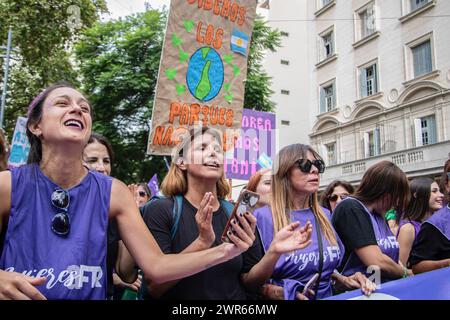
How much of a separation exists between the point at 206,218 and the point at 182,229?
0.39m

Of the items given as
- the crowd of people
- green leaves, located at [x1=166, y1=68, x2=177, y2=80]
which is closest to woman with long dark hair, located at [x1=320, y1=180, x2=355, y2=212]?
the crowd of people

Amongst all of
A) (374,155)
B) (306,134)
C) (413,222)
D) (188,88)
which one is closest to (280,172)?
(188,88)

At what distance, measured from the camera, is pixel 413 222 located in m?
3.77

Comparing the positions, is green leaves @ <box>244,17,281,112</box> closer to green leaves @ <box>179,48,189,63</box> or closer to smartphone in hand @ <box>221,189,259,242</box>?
green leaves @ <box>179,48,189,63</box>

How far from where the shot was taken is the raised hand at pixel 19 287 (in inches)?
50.1

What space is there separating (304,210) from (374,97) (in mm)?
13155

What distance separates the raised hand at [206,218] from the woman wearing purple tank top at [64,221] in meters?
0.14

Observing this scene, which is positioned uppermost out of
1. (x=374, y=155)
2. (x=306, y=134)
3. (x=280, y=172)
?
(x=306, y=134)

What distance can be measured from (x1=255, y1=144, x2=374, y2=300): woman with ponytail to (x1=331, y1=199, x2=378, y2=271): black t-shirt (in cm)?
9

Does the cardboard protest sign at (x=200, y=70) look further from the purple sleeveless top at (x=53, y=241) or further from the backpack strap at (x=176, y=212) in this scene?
the purple sleeveless top at (x=53, y=241)

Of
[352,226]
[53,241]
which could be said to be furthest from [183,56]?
[53,241]

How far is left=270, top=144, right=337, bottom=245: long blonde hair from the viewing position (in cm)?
247

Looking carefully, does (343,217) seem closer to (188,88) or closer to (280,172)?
(280,172)

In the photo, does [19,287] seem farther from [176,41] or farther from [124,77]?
[124,77]
